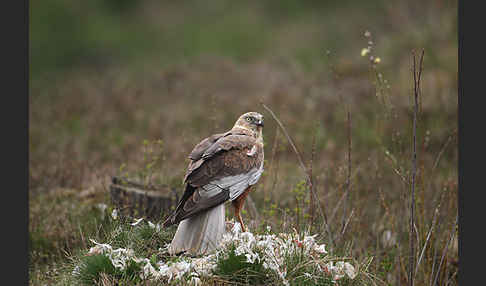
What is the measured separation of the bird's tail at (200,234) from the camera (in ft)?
14.8

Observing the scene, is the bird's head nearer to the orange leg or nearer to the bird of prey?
the bird of prey

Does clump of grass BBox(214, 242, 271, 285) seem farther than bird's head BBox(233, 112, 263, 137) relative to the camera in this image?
No

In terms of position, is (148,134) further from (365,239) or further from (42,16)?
(42,16)

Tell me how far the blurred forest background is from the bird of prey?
2.30 feet

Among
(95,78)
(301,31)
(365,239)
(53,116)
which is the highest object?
(301,31)

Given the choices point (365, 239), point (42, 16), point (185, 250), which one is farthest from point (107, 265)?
point (42, 16)

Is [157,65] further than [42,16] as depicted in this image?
No

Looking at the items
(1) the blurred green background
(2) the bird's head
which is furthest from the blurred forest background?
(2) the bird's head

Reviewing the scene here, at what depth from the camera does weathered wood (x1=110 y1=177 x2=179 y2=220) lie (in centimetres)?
618

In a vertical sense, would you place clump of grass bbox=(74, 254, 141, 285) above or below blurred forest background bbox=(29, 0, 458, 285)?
below

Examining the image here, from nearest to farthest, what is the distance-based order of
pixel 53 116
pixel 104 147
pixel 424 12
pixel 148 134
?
pixel 104 147, pixel 148 134, pixel 53 116, pixel 424 12

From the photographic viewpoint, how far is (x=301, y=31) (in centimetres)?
1920

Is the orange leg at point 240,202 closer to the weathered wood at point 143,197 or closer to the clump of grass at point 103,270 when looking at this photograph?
the clump of grass at point 103,270

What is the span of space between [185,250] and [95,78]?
1102cm
